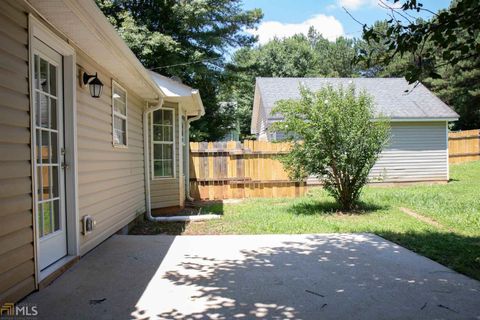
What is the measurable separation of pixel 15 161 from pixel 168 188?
5.70 metres

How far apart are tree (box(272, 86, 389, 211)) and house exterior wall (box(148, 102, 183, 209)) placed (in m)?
2.35

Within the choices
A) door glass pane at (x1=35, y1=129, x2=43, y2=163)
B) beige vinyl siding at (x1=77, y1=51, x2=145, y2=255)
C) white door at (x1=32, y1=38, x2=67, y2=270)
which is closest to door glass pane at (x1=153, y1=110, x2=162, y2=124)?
beige vinyl siding at (x1=77, y1=51, x2=145, y2=255)

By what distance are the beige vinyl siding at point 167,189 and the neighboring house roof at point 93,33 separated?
2758 millimetres

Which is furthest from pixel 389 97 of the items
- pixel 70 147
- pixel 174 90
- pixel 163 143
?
pixel 70 147

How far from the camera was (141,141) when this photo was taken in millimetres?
7922

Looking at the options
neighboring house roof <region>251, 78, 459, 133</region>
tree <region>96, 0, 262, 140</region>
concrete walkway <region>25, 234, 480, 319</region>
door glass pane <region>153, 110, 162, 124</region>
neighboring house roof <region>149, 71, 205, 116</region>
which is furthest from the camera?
tree <region>96, 0, 262, 140</region>

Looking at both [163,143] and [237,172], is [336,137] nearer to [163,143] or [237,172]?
[163,143]

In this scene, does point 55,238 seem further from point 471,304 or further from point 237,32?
point 237,32

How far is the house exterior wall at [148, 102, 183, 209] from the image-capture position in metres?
8.43

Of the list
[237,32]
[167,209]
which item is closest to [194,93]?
[167,209]

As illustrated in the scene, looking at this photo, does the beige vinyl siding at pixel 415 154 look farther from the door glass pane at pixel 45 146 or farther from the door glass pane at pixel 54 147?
the door glass pane at pixel 45 146

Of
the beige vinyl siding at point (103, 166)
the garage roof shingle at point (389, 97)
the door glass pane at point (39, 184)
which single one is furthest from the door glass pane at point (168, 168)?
the garage roof shingle at point (389, 97)

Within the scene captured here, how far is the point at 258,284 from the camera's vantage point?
3688 mm

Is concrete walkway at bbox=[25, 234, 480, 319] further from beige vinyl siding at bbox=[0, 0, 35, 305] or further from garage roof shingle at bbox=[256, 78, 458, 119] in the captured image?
garage roof shingle at bbox=[256, 78, 458, 119]
